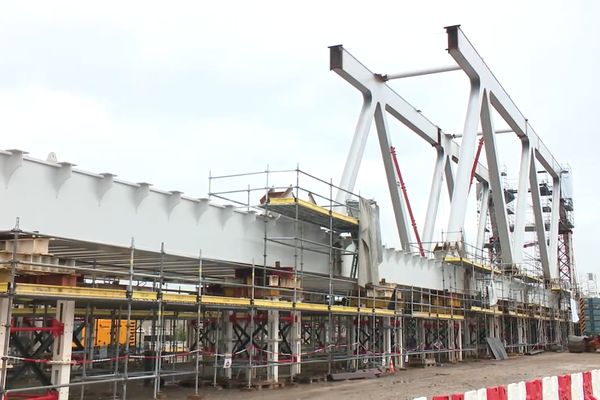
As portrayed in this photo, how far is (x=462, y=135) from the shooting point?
3159 cm

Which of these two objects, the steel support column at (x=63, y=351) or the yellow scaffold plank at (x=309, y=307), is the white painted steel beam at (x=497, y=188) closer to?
the yellow scaffold plank at (x=309, y=307)

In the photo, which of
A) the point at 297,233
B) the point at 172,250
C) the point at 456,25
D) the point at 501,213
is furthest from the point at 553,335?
the point at 172,250

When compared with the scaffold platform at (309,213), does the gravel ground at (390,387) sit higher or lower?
lower

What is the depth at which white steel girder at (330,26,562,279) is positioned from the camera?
2689 centimetres

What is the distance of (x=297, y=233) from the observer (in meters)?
17.4

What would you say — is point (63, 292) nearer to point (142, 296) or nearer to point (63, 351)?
point (63, 351)

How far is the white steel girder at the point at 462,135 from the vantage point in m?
26.9

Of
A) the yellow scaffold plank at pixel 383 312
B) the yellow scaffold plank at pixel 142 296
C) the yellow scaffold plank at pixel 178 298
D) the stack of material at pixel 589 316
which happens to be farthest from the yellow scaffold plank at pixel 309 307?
the stack of material at pixel 589 316

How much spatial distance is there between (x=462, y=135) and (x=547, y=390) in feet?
73.4

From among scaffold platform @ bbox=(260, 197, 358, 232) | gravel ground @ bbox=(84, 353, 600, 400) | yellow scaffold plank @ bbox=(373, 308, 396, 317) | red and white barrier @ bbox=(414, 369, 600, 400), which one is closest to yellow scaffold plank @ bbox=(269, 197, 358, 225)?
scaffold platform @ bbox=(260, 197, 358, 232)

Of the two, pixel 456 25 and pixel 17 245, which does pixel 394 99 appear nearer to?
pixel 456 25

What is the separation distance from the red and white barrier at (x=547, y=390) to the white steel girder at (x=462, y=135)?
12500mm

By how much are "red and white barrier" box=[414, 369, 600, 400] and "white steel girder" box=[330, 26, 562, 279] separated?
12500 millimetres

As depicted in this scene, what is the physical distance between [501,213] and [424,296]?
1038 centimetres
